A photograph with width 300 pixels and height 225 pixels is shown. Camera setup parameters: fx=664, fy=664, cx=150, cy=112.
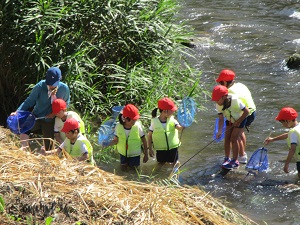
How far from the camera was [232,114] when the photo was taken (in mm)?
9070

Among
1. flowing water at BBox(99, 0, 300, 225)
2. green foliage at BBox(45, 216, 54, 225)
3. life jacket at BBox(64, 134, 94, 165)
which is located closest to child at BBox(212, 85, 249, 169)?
flowing water at BBox(99, 0, 300, 225)

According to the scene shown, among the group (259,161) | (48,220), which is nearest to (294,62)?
(259,161)

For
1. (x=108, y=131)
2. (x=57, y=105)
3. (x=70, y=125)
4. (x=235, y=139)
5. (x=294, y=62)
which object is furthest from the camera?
(x=294, y=62)

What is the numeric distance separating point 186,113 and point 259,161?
1.19 meters

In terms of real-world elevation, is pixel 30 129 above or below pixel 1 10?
below

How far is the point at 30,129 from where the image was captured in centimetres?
873

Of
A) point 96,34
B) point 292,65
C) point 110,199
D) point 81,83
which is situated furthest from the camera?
point 292,65

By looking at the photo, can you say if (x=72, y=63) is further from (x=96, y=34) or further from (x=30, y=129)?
(x=30, y=129)

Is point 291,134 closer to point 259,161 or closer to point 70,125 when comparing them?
point 259,161

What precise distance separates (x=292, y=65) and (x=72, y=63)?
556 cm

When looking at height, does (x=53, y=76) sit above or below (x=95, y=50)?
above

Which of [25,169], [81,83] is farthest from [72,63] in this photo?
[25,169]

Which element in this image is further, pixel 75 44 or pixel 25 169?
pixel 75 44

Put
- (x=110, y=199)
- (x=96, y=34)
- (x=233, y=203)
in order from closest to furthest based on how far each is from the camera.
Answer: (x=110, y=199) → (x=233, y=203) → (x=96, y=34)
